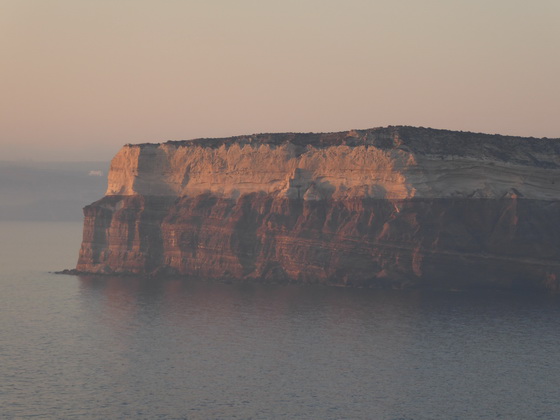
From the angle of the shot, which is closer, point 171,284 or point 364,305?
point 364,305

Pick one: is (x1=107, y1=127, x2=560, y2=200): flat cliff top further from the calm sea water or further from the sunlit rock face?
the calm sea water

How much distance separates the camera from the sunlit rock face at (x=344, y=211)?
9375 centimetres

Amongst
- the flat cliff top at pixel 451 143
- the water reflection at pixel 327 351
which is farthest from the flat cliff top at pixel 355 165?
the water reflection at pixel 327 351

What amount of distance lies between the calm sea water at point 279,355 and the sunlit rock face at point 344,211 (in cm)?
432

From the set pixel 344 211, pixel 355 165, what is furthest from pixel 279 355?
pixel 355 165

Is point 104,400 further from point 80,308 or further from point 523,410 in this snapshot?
point 80,308

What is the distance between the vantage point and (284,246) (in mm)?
102875

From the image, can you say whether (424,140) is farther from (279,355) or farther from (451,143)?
(279,355)

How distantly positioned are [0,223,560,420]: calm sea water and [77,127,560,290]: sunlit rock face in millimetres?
4321

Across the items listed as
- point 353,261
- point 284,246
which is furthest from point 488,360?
point 284,246

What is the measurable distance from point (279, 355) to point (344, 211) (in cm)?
3660

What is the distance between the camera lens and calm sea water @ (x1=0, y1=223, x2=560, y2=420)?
2095 inches

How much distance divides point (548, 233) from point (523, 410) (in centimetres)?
4315

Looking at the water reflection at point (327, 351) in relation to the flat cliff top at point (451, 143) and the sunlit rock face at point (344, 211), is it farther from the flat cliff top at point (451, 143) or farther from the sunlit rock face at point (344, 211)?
the flat cliff top at point (451, 143)
